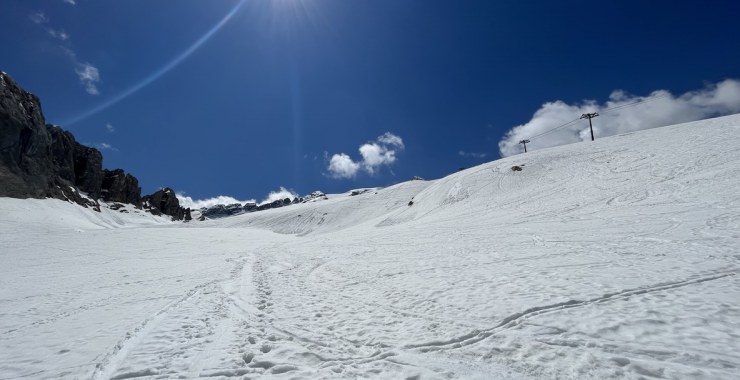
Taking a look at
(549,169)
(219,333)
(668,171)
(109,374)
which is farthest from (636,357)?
(549,169)

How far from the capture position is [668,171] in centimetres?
2714

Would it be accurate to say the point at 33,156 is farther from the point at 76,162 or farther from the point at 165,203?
the point at 165,203

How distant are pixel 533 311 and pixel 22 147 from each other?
119355 mm

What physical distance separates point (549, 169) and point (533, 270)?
3620 centimetres

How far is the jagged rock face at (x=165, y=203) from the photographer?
15300 centimetres

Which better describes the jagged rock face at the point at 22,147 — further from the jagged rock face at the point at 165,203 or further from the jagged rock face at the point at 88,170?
the jagged rock face at the point at 165,203

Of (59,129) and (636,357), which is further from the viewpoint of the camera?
(59,129)

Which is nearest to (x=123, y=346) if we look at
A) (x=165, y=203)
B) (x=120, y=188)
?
(x=120, y=188)

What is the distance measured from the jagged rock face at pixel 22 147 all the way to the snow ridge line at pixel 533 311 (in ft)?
328

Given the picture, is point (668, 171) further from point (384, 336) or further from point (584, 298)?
point (384, 336)

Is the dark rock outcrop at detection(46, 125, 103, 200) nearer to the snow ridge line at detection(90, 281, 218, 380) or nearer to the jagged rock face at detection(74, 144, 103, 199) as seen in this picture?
the jagged rock face at detection(74, 144, 103, 199)

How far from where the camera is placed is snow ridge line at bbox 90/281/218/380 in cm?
588

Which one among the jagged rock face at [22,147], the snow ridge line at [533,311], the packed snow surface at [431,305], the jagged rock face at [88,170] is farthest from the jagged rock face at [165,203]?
the snow ridge line at [533,311]

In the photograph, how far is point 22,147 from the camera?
82.6 m
